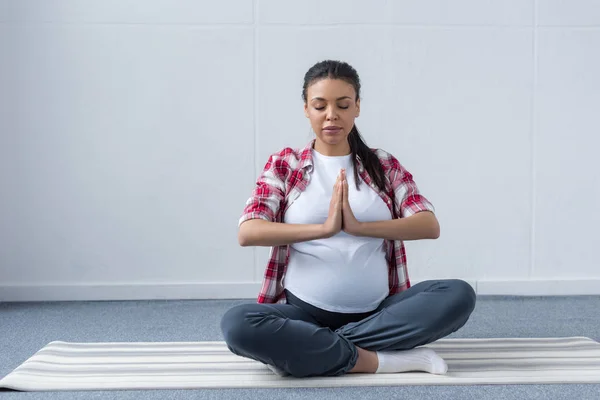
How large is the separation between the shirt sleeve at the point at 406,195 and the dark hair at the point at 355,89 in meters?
0.05

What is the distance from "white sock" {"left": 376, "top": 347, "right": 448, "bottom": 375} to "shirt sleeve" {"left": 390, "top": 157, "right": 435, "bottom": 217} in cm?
47

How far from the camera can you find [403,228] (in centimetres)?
234

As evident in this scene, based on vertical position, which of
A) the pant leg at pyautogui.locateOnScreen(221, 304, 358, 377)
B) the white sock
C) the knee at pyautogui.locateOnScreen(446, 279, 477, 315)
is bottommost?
the white sock

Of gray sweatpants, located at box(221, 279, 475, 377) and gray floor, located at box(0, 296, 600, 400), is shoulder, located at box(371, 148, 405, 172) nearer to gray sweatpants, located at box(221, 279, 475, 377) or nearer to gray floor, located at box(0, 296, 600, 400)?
gray sweatpants, located at box(221, 279, 475, 377)

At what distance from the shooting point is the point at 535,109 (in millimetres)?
4074

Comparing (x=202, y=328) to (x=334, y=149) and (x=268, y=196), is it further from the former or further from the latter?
(x=334, y=149)

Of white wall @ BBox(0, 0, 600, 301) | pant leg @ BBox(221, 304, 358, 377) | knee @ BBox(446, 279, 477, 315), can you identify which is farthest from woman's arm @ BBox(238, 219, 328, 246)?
white wall @ BBox(0, 0, 600, 301)

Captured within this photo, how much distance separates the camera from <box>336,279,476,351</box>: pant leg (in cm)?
225

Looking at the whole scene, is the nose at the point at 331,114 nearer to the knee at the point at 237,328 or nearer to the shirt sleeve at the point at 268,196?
the shirt sleeve at the point at 268,196

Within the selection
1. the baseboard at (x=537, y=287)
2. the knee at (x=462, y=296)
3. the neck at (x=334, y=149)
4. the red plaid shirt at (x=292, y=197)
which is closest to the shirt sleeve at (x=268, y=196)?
the red plaid shirt at (x=292, y=197)

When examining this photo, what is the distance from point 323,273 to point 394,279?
339 mm

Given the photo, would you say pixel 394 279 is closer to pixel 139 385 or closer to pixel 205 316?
pixel 139 385

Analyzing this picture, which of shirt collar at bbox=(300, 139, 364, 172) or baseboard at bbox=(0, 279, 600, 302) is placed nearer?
shirt collar at bbox=(300, 139, 364, 172)

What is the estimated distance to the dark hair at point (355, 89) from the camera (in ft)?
7.98
